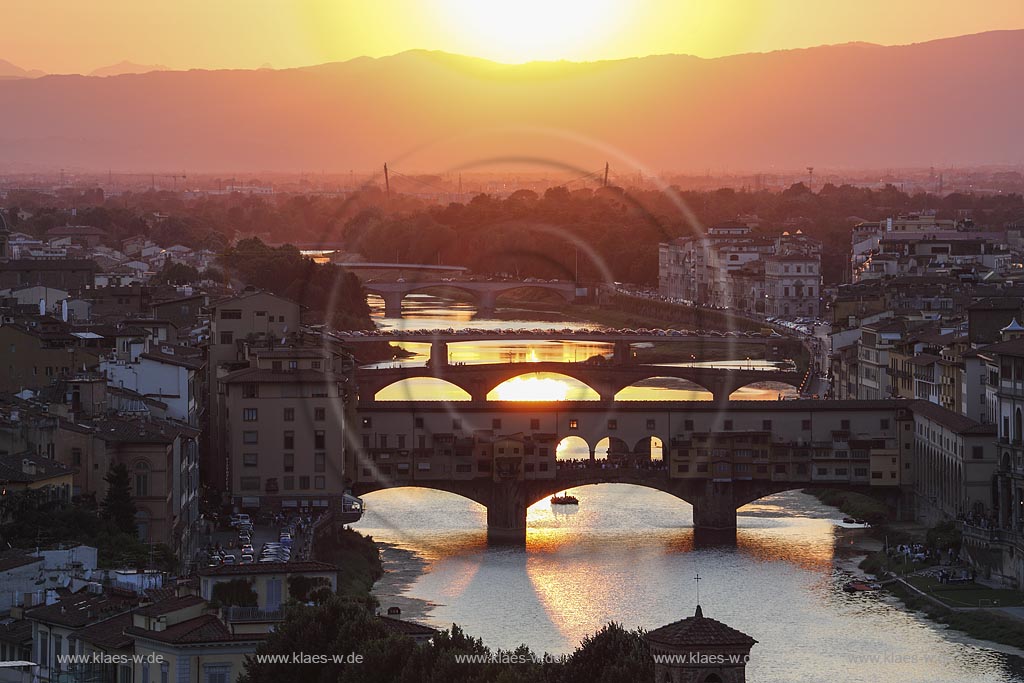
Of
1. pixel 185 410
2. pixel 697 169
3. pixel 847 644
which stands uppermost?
pixel 697 169

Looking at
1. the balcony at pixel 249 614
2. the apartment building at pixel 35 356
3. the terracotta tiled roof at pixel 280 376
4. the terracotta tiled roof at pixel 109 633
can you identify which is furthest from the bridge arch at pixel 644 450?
the terracotta tiled roof at pixel 109 633

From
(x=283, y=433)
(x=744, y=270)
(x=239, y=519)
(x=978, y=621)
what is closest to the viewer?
(x=978, y=621)

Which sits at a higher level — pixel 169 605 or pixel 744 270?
pixel 744 270

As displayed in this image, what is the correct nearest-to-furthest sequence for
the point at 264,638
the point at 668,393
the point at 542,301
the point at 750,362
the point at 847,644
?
the point at 264,638 → the point at 847,644 → the point at 668,393 → the point at 750,362 → the point at 542,301

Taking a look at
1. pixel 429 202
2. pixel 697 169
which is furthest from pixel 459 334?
pixel 697 169

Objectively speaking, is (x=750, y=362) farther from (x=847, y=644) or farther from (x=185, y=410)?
(x=847, y=644)

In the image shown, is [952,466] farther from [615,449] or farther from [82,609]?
[82,609]

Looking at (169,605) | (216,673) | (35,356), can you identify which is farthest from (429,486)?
(216,673)
